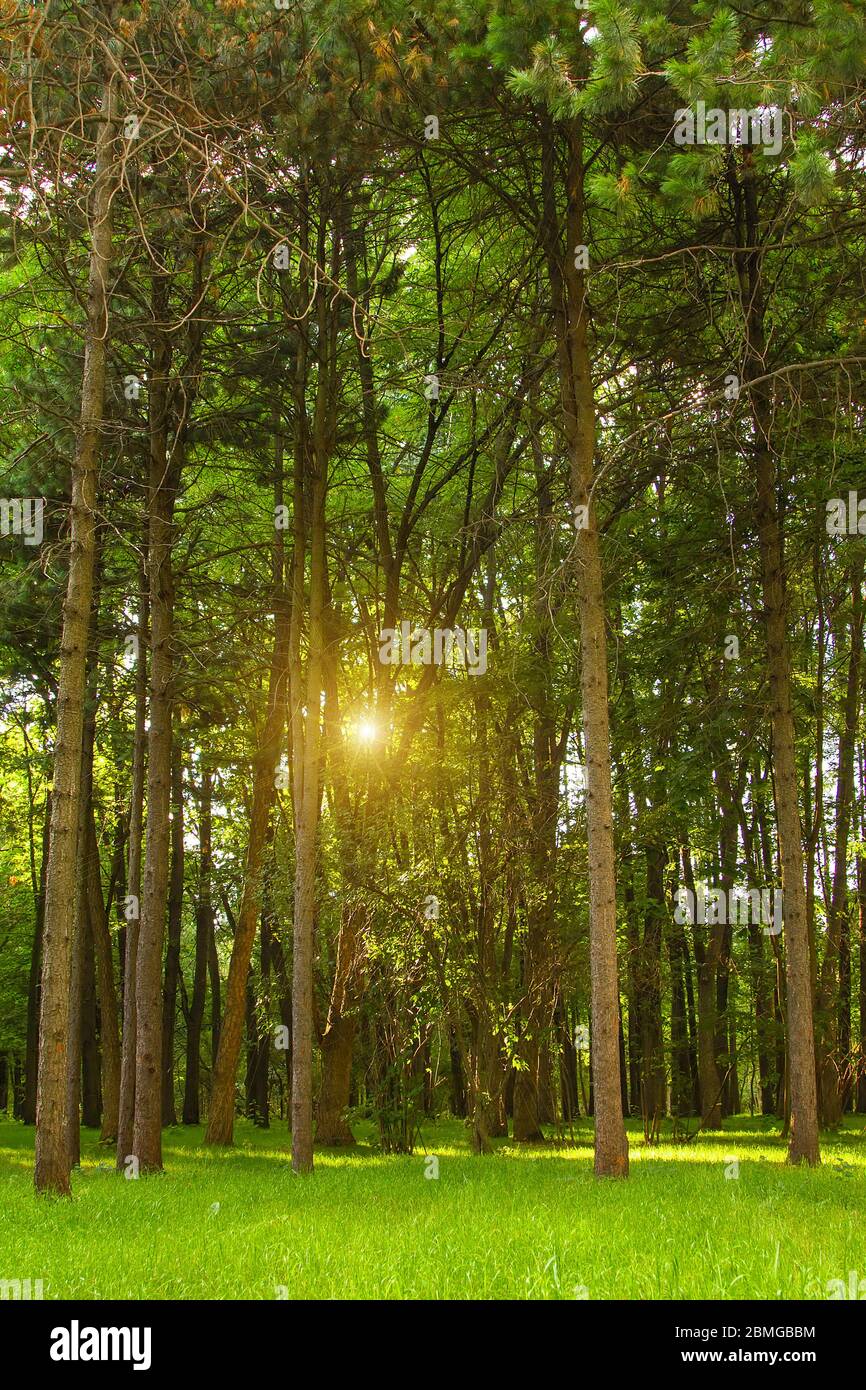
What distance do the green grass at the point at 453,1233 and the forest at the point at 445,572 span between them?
0.22ft

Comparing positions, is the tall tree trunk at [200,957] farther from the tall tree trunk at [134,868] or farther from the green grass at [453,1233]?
the green grass at [453,1233]

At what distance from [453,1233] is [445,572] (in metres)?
12.4

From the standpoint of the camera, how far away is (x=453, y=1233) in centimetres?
692

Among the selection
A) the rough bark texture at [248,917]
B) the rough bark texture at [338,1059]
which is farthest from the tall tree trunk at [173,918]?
the rough bark texture at [338,1059]

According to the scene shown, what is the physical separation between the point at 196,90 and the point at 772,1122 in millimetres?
22002

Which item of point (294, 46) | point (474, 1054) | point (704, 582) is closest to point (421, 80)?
point (294, 46)

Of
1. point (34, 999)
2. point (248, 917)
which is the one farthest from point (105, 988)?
point (34, 999)

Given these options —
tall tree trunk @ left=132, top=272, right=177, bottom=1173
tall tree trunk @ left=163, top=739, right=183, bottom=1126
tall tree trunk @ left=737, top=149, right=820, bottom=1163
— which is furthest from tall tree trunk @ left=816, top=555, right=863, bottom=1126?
tall tree trunk @ left=163, top=739, right=183, bottom=1126

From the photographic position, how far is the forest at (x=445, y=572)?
800 cm

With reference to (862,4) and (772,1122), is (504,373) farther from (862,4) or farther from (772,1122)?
(772,1122)

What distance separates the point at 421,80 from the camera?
9.89 meters

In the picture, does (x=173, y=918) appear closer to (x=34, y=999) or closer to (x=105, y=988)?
(x=34, y=999)

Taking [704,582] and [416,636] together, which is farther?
[416,636]

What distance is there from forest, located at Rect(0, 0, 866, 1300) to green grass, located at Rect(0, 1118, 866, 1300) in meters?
0.07
